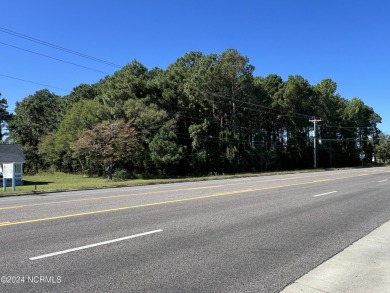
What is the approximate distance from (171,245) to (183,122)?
4751 centimetres

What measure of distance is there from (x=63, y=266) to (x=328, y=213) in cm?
817

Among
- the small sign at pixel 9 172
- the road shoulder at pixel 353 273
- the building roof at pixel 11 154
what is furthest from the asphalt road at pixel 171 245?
the building roof at pixel 11 154

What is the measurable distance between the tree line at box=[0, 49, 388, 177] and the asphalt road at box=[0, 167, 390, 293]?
30.3 meters

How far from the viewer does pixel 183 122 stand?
2133 inches

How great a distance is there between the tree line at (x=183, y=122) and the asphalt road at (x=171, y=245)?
1194 inches

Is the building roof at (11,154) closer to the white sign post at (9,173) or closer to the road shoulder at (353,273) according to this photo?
the white sign post at (9,173)

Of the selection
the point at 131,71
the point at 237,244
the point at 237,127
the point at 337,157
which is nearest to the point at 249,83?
the point at 237,127

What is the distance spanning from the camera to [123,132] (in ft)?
133

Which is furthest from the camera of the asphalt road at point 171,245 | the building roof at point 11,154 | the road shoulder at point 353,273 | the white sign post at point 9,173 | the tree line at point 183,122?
the tree line at point 183,122

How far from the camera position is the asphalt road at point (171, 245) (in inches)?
201

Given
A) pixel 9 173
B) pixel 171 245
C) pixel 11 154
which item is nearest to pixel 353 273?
pixel 171 245

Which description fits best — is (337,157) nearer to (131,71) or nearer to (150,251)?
(131,71)

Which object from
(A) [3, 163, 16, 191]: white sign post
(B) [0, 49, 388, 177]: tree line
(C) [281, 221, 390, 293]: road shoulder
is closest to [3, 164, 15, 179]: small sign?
(A) [3, 163, 16, 191]: white sign post

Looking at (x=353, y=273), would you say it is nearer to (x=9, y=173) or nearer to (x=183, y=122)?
(x=9, y=173)
